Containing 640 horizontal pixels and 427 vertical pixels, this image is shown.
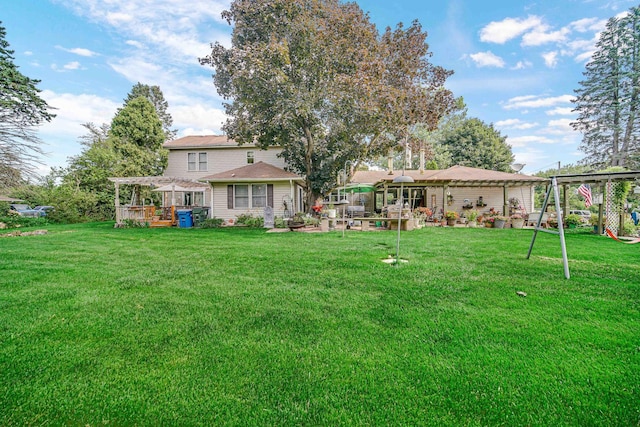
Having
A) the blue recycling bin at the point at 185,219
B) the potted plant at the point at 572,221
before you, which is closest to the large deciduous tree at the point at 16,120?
the blue recycling bin at the point at 185,219

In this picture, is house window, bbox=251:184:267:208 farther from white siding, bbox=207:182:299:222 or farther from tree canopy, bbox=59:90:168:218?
tree canopy, bbox=59:90:168:218

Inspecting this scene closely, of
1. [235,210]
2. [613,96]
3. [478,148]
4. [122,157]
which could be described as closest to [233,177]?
[235,210]

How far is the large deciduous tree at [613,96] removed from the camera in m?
22.5

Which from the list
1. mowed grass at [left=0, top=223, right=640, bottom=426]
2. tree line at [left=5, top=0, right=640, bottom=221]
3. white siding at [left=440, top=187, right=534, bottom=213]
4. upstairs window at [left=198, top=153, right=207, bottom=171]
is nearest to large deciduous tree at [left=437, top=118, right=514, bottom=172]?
white siding at [left=440, top=187, right=534, bottom=213]

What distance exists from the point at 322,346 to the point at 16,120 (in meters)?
14.2

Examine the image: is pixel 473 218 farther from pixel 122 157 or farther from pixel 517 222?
pixel 122 157

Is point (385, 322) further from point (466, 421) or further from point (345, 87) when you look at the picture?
point (345, 87)

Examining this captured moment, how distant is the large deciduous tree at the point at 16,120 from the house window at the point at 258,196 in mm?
8298

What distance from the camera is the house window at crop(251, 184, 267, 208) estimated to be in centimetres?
1475

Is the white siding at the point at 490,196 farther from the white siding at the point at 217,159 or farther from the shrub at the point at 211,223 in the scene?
the shrub at the point at 211,223

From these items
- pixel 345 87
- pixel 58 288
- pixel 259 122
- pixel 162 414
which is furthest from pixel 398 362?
pixel 259 122

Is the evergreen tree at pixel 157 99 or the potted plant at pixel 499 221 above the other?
the evergreen tree at pixel 157 99

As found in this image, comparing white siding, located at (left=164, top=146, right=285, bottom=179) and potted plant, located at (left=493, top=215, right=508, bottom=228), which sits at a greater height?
white siding, located at (left=164, top=146, right=285, bottom=179)

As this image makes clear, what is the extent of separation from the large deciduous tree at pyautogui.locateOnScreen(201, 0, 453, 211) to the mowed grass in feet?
27.0
